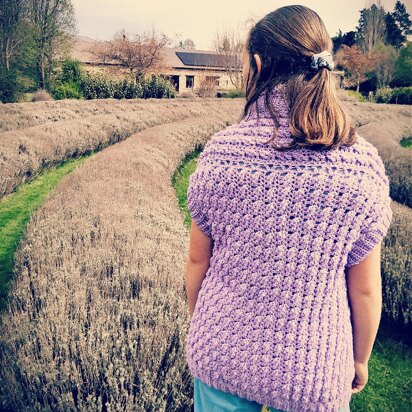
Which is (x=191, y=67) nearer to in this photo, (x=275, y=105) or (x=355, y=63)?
(x=355, y=63)

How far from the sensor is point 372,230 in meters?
1.47

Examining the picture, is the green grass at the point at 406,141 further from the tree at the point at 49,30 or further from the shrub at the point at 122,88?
the tree at the point at 49,30

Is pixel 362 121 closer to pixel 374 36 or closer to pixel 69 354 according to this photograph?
pixel 69 354

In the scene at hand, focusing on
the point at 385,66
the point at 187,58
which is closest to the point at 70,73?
the point at 187,58

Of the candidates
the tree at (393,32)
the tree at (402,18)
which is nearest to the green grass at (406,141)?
the tree at (393,32)

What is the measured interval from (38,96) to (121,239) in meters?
23.3

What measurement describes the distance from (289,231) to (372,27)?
63581 mm

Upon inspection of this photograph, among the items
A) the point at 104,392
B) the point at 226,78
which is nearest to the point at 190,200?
the point at 104,392

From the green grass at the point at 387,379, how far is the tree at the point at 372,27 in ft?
192

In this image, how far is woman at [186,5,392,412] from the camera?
144cm

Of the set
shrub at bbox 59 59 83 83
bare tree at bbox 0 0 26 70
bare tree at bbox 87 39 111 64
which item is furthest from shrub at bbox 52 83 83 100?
bare tree at bbox 87 39 111 64

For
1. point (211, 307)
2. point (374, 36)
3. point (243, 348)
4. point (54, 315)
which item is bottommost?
point (54, 315)

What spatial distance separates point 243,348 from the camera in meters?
1.53

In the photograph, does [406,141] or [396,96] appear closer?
[406,141]
